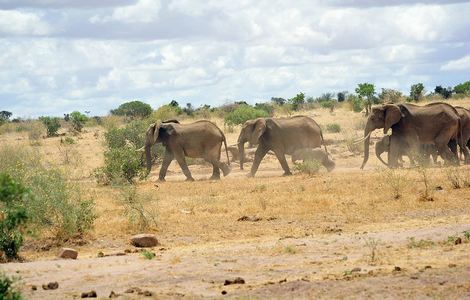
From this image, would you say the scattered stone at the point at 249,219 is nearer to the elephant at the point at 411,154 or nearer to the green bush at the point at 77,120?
the elephant at the point at 411,154

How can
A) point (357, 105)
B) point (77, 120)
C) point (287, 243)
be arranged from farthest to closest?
point (357, 105) < point (77, 120) < point (287, 243)

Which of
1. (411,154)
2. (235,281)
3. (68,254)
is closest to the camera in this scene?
(235,281)

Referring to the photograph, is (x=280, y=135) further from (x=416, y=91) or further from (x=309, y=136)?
(x=416, y=91)

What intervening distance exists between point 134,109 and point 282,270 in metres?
51.6

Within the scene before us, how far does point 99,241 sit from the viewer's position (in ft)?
55.0

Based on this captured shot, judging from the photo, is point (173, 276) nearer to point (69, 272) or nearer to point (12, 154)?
point (69, 272)

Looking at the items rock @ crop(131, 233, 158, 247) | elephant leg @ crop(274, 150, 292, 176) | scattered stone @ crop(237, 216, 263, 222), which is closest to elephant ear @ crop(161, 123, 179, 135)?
elephant leg @ crop(274, 150, 292, 176)

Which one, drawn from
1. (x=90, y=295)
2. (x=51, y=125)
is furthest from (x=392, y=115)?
(x=51, y=125)

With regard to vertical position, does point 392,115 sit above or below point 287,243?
above

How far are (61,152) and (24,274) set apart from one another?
26050 mm

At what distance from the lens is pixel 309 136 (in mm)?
30344

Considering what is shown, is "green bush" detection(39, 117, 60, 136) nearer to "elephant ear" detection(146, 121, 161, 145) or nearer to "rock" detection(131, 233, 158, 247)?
"elephant ear" detection(146, 121, 161, 145)

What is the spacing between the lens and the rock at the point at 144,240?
16.0 metres

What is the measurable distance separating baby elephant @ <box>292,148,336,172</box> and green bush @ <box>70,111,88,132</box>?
2398cm
